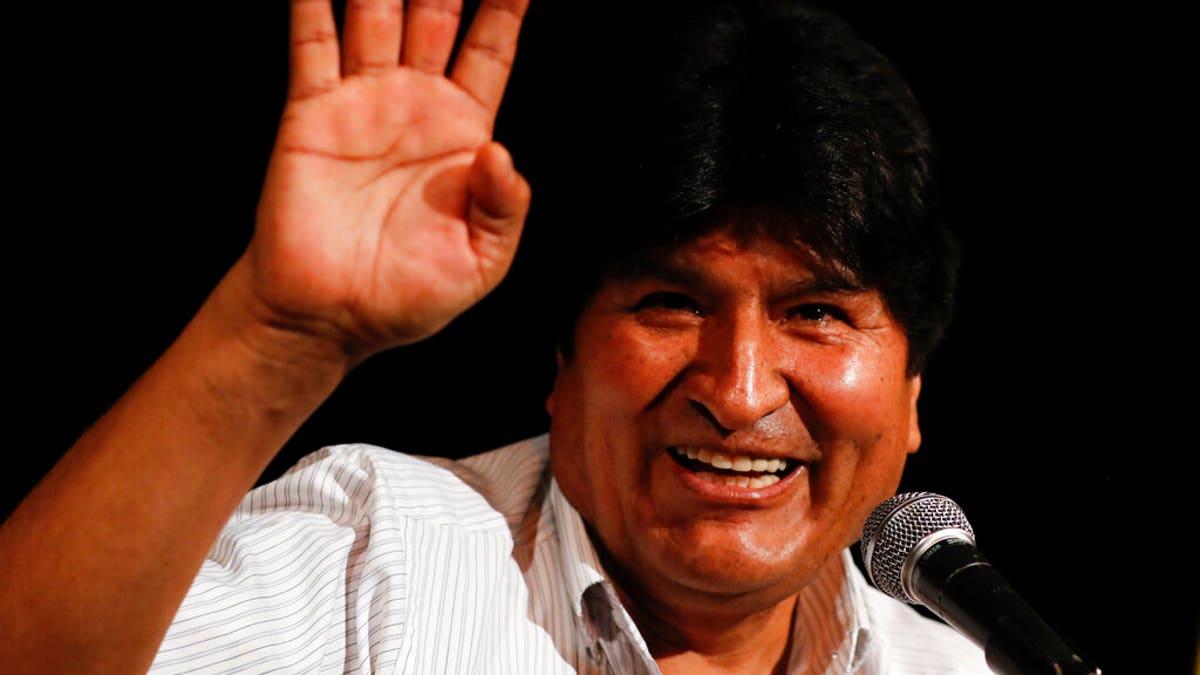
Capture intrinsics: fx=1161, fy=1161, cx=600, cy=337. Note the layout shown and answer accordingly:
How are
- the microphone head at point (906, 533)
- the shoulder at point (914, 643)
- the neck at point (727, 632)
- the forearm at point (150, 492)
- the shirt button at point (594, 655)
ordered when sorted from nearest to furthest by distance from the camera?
the forearm at point (150, 492) → the microphone head at point (906, 533) → the shirt button at point (594, 655) → the neck at point (727, 632) → the shoulder at point (914, 643)

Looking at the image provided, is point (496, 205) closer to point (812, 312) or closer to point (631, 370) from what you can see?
point (631, 370)

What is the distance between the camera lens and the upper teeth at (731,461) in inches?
78.9

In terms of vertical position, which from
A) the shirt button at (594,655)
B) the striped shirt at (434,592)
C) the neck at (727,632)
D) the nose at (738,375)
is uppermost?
the nose at (738,375)

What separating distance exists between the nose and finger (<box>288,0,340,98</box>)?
846 millimetres

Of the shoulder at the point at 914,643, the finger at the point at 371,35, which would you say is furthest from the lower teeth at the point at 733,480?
the finger at the point at 371,35

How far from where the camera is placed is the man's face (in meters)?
2.00

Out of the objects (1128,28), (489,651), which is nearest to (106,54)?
(489,651)

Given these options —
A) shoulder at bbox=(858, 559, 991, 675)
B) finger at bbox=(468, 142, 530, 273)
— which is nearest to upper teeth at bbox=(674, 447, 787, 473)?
shoulder at bbox=(858, 559, 991, 675)

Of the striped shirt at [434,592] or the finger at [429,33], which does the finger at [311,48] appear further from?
the striped shirt at [434,592]

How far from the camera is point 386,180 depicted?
57.3 inches

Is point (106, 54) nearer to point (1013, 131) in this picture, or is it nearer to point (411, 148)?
point (411, 148)

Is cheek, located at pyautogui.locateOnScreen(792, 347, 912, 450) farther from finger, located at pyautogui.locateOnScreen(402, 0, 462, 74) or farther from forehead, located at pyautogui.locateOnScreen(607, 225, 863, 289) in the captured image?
finger, located at pyautogui.locateOnScreen(402, 0, 462, 74)

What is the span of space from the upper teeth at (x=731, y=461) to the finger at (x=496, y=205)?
70 centimetres

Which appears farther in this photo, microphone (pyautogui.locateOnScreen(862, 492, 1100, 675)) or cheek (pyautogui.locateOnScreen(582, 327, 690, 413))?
cheek (pyautogui.locateOnScreen(582, 327, 690, 413))
